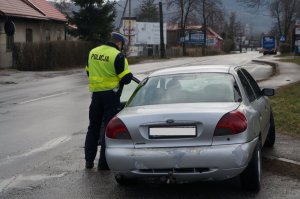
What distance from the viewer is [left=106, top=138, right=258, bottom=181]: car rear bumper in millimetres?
5129

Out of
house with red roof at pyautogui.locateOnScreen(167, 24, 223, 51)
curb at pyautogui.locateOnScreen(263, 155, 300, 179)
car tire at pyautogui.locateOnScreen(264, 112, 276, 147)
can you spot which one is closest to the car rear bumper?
curb at pyautogui.locateOnScreen(263, 155, 300, 179)

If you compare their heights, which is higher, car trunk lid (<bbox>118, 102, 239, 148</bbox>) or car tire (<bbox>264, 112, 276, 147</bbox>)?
car trunk lid (<bbox>118, 102, 239, 148</bbox>)

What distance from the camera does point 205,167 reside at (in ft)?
16.9

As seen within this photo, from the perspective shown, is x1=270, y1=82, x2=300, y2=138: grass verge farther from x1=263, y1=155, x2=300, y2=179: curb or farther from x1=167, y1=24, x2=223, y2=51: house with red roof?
x1=167, y1=24, x2=223, y2=51: house with red roof

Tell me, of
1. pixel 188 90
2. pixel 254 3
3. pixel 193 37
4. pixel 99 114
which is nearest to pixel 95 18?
pixel 254 3

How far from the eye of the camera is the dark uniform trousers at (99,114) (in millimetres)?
6809

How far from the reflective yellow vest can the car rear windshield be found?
471mm

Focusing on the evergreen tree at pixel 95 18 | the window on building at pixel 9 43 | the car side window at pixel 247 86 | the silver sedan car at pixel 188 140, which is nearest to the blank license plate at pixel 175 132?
the silver sedan car at pixel 188 140

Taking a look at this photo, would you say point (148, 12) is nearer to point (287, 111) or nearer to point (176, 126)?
point (287, 111)

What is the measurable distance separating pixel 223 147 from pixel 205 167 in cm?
26

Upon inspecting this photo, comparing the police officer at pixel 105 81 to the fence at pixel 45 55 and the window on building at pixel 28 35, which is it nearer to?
the fence at pixel 45 55

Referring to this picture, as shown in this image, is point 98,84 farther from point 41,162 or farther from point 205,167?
point 205,167

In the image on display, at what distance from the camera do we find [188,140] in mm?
5234

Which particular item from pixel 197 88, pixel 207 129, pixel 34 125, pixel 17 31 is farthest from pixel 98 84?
pixel 17 31
